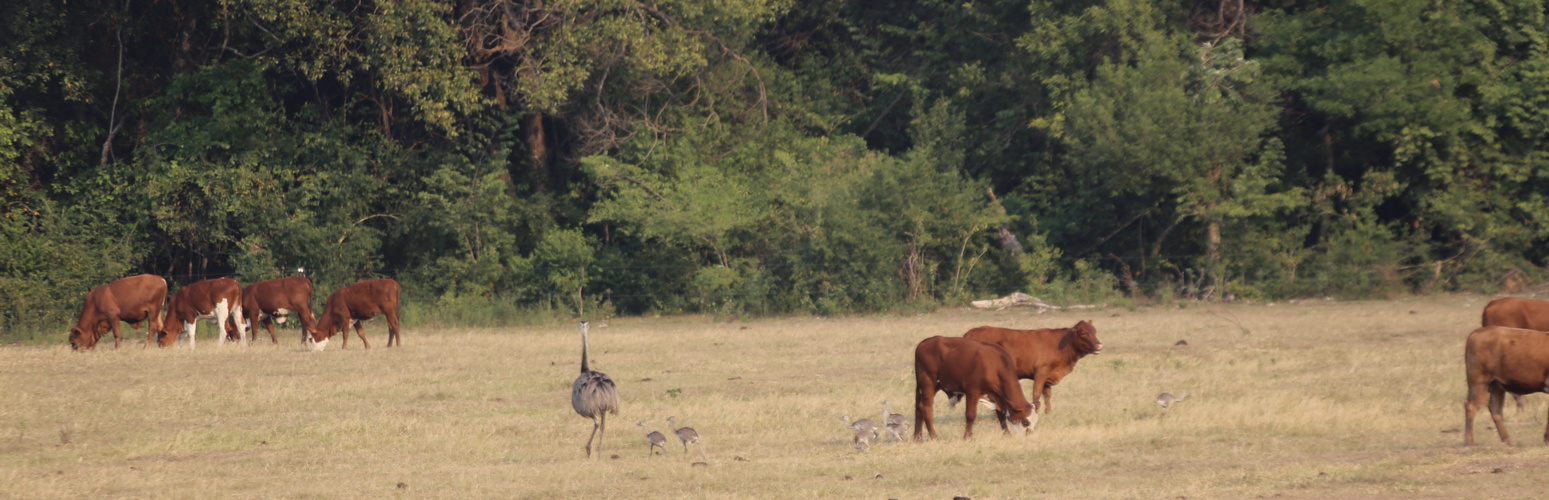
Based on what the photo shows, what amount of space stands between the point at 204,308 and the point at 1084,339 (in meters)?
16.8

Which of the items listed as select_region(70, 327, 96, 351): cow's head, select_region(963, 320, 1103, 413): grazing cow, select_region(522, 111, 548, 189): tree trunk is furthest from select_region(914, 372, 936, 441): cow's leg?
select_region(522, 111, 548, 189): tree trunk

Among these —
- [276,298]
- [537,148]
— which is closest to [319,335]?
[276,298]

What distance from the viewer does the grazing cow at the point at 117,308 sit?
23078 mm

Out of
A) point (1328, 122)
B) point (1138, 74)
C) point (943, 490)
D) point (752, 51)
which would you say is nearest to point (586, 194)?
point (752, 51)

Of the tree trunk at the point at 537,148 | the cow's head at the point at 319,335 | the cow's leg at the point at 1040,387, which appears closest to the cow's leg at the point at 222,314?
the cow's head at the point at 319,335

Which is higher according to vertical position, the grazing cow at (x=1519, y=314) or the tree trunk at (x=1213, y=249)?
the tree trunk at (x=1213, y=249)

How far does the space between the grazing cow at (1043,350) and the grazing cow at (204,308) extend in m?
15.3

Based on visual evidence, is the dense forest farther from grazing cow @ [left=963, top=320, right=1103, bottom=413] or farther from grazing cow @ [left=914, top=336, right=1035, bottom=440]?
grazing cow @ [left=914, top=336, right=1035, bottom=440]

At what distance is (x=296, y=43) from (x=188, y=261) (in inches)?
261

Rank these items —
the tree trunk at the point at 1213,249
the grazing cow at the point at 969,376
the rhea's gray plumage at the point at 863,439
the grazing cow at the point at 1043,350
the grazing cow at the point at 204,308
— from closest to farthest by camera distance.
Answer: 1. the rhea's gray plumage at the point at 863,439
2. the grazing cow at the point at 969,376
3. the grazing cow at the point at 1043,350
4. the grazing cow at the point at 204,308
5. the tree trunk at the point at 1213,249

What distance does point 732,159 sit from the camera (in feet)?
113

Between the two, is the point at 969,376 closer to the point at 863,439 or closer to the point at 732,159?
the point at 863,439

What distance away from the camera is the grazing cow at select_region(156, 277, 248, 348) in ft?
77.0

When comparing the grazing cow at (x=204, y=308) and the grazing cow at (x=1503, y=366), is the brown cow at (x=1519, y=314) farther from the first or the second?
the grazing cow at (x=204, y=308)
